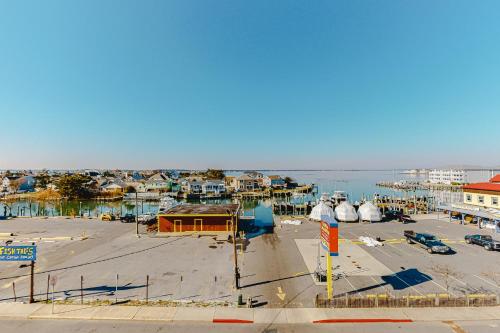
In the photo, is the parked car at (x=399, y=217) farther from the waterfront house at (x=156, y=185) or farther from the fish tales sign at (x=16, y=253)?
the waterfront house at (x=156, y=185)

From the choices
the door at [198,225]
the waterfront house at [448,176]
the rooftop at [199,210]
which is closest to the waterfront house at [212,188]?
A: the rooftop at [199,210]

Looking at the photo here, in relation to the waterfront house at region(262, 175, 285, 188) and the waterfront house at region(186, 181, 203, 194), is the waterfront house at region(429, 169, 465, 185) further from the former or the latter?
the waterfront house at region(186, 181, 203, 194)

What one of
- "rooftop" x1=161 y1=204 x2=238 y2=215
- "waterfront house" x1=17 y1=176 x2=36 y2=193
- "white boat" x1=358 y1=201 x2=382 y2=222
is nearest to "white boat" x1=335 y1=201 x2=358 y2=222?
"white boat" x1=358 y1=201 x2=382 y2=222

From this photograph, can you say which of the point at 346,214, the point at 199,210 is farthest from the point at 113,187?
the point at 346,214

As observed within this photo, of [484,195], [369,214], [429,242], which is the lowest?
[429,242]

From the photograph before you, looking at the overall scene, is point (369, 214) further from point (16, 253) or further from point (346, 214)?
point (16, 253)
